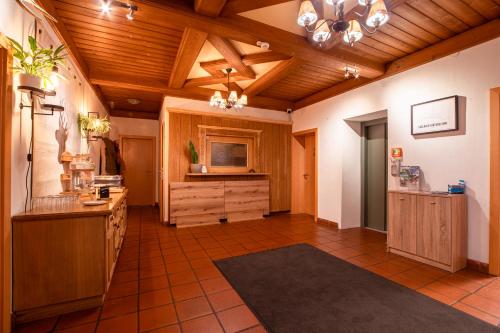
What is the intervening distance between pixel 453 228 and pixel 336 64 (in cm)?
253

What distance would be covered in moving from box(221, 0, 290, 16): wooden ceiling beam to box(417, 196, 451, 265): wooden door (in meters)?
2.80

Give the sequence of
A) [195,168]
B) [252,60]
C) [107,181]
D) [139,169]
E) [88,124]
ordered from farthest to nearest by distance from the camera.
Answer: [139,169]
[195,168]
[107,181]
[252,60]
[88,124]

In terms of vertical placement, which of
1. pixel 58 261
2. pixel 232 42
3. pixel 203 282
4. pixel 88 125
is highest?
pixel 232 42

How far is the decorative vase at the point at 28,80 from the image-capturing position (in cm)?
163

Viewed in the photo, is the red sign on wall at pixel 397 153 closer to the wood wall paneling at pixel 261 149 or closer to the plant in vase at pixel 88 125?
the wood wall paneling at pixel 261 149

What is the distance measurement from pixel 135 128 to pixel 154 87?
2.82 meters

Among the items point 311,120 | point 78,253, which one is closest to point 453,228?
point 311,120

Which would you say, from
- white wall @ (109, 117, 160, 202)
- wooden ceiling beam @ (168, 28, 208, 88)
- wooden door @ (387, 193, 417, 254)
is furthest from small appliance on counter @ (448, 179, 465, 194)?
white wall @ (109, 117, 160, 202)

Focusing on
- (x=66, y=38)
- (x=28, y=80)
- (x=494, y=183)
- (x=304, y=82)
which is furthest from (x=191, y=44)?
(x=494, y=183)

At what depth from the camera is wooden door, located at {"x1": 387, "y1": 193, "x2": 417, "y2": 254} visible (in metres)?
2.96

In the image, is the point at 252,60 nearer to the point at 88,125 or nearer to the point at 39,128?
the point at 88,125

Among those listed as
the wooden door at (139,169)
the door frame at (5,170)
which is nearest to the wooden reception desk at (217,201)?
the door frame at (5,170)

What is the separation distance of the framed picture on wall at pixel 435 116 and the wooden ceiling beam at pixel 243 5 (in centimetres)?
243

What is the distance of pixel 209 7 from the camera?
2.21m
